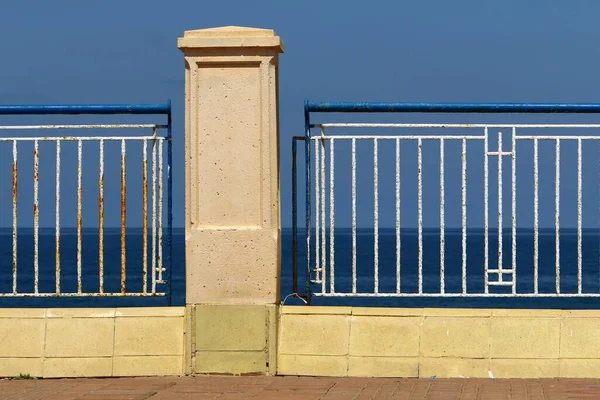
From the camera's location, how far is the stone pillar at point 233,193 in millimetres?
7898

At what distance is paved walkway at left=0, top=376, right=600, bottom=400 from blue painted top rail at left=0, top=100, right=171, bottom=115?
2.01 m

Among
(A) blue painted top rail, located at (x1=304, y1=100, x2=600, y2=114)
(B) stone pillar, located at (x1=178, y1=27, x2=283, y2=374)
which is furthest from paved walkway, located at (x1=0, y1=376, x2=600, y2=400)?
(A) blue painted top rail, located at (x1=304, y1=100, x2=600, y2=114)

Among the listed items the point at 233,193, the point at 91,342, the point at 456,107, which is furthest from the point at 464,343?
the point at 91,342

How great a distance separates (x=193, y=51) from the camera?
794 cm

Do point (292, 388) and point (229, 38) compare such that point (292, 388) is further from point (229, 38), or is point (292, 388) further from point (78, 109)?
point (78, 109)

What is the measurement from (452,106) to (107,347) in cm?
316

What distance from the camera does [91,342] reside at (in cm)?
812

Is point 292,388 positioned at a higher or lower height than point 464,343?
lower

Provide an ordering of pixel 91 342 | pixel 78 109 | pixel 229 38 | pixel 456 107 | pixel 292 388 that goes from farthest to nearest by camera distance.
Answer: pixel 78 109
pixel 91 342
pixel 456 107
pixel 229 38
pixel 292 388

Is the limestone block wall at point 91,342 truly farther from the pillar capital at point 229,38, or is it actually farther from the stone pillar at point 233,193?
the pillar capital at point 229,38

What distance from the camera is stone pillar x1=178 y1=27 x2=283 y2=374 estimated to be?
311 inches

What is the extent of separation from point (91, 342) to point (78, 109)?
1.80 meters

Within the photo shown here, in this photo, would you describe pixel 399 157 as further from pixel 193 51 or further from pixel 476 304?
pixel 476 304

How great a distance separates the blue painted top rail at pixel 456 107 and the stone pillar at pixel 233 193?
1.42 ft
